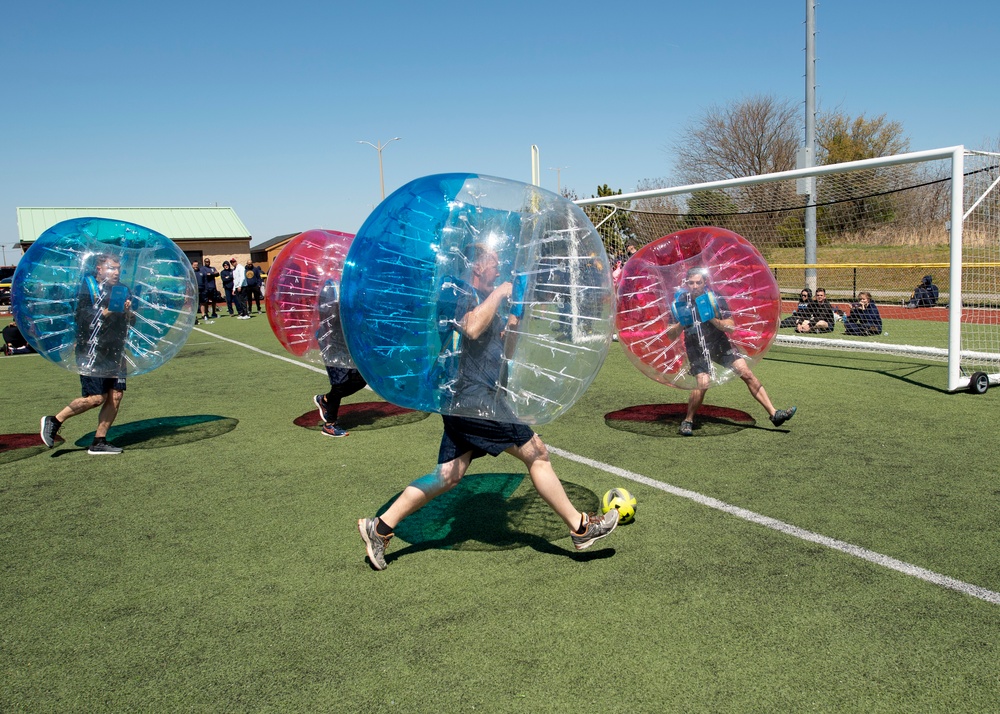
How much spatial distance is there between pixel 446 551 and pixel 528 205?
208 centimetres

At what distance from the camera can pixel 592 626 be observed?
11.5 feet

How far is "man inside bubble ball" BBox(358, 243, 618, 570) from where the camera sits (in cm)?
367

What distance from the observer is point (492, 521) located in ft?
Answer: 16.2

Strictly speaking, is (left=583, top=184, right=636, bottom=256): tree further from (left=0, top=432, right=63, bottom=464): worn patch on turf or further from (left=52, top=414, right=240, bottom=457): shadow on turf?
(left=0, top=432, right=63, bottom=464): worn patch on turf

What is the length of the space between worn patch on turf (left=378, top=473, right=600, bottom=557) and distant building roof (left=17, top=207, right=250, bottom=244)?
4481 cm

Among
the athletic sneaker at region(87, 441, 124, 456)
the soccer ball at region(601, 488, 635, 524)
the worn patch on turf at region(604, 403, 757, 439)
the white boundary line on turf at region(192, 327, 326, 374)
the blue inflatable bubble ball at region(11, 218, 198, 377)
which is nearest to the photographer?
the soccer ball at region(601, 488, 635, 524)

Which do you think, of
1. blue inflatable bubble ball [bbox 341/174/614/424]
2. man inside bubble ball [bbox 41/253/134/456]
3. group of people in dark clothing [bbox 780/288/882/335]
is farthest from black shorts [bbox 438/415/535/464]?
group of people in dark clothing [bbox 780/288/882/335]

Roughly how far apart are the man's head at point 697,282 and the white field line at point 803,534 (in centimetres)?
172

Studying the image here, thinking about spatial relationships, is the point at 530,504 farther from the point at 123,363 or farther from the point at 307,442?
the point at 123,363

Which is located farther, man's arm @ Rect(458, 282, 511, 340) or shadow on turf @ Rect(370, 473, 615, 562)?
shadow on turf @ Rect(370, 473, 615, 562)

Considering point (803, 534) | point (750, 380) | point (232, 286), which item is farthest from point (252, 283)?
point (803, 534)

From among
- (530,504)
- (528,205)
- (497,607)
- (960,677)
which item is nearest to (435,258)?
(528,205)

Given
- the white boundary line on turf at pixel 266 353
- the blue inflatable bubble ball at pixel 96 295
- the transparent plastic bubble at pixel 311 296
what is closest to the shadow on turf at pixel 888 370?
the transparent plastic bubble at pixel 311 296

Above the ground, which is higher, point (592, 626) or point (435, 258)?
point (435, 258)
